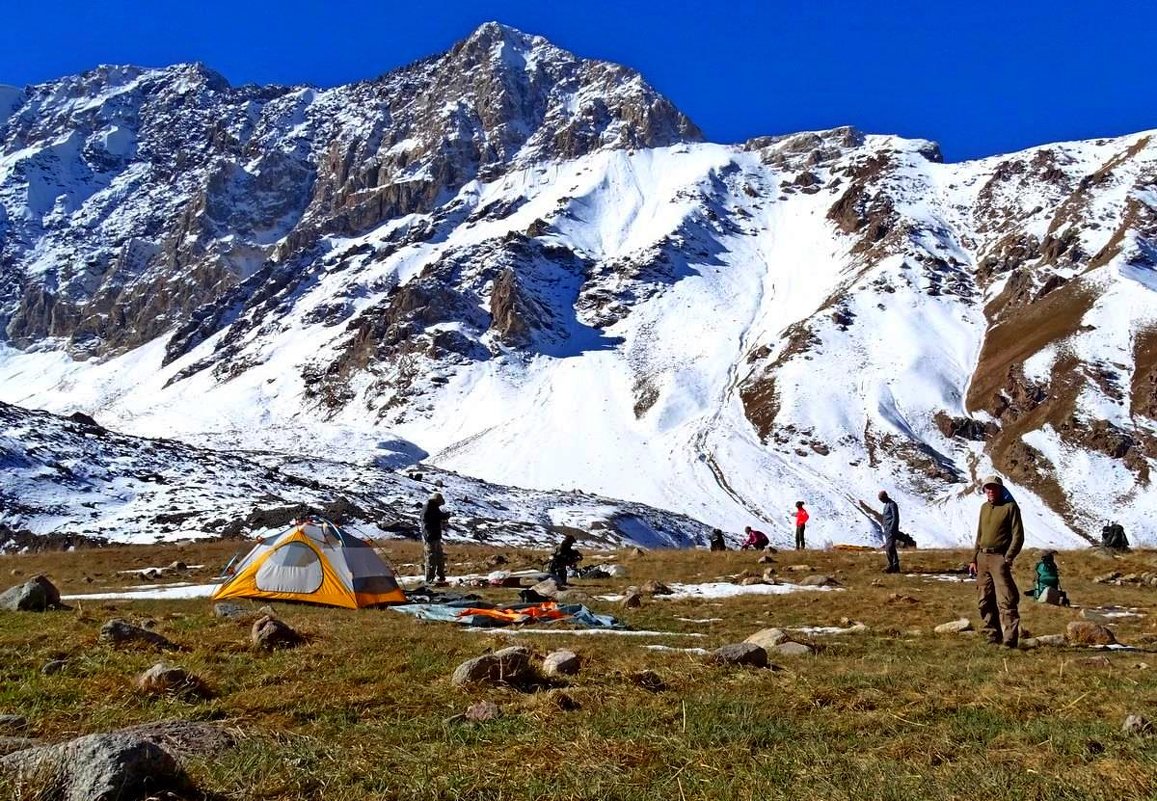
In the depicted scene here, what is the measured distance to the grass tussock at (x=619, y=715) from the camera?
16.9 ft

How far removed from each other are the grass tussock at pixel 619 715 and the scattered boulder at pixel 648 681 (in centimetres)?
8

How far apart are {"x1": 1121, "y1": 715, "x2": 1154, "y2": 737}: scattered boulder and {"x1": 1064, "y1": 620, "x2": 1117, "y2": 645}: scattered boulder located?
236 inches

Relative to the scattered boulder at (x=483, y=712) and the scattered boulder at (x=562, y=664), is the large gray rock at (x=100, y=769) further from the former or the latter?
the scattered boulder at (x=562, y=664)

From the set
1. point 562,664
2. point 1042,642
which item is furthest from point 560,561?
point 562,664

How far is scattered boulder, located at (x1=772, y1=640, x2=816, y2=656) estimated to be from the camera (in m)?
10.4

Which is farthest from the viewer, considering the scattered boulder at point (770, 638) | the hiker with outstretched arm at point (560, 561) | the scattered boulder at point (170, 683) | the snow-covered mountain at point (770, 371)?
the snow-covered mountain at point (770, 371)

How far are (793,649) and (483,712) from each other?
17.0 feet

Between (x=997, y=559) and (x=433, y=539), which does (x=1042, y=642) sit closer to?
(x=997, y=559)

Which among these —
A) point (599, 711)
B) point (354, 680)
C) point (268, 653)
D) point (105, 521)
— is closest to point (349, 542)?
point (268, 653)

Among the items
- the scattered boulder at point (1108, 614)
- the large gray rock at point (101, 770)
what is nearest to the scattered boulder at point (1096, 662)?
the scattered boulder at point (1108, 614)

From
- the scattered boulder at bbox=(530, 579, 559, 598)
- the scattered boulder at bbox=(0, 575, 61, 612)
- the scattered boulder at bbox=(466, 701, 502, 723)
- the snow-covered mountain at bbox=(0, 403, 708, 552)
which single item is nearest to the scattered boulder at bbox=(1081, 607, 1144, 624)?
the scattered boulder at bbox=(530, 579, 559, 598)

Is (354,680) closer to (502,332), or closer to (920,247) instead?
(502,332)

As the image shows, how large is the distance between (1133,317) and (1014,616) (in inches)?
5566

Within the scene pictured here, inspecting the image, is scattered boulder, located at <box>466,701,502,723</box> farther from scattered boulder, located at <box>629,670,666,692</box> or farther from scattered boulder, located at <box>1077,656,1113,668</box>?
scattered boulder, located at <box>1077,656,1113,668</box>
